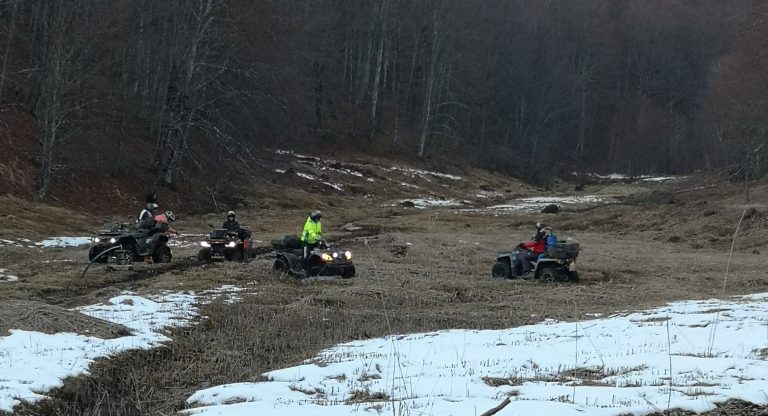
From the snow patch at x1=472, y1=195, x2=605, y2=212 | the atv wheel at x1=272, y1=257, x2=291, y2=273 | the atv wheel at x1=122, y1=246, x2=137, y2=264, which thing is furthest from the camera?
the snow patch at x1=472, y1=195, x2=605, y2=212

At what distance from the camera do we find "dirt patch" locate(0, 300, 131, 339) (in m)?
9.32

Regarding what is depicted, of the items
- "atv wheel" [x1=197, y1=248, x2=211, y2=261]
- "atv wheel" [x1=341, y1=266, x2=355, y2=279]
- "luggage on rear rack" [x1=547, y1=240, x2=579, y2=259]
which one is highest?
"luggage on rear rack" [x1=547, y1=240, x2=579, y2=259]

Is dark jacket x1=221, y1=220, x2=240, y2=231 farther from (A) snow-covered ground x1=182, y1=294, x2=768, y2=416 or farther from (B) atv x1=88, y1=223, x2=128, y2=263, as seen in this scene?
(A) snow-covered ground x1=182, y1=294, x2=768, y2=416

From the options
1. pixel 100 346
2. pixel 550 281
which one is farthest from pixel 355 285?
pixel 100 346

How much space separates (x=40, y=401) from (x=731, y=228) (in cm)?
2793

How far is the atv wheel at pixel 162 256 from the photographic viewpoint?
64.6ft

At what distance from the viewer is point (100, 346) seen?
895 cm

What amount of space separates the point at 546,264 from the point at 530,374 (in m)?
12.2

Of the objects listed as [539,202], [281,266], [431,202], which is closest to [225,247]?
[281,266]

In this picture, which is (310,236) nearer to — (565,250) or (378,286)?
(378,286)

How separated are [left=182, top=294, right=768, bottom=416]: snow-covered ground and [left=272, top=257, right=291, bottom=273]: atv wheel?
26.9 feet

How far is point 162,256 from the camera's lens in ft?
65.2

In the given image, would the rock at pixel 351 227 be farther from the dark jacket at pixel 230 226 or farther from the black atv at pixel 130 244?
the black atv at pixel 130 244

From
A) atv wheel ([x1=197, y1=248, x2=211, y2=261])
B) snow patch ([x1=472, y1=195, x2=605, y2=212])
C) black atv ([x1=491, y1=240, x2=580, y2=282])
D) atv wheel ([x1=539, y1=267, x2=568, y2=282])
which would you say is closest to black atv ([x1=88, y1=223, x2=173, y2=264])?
atv wheel ([x1=197, y1=248, x2=211, y2=261])
